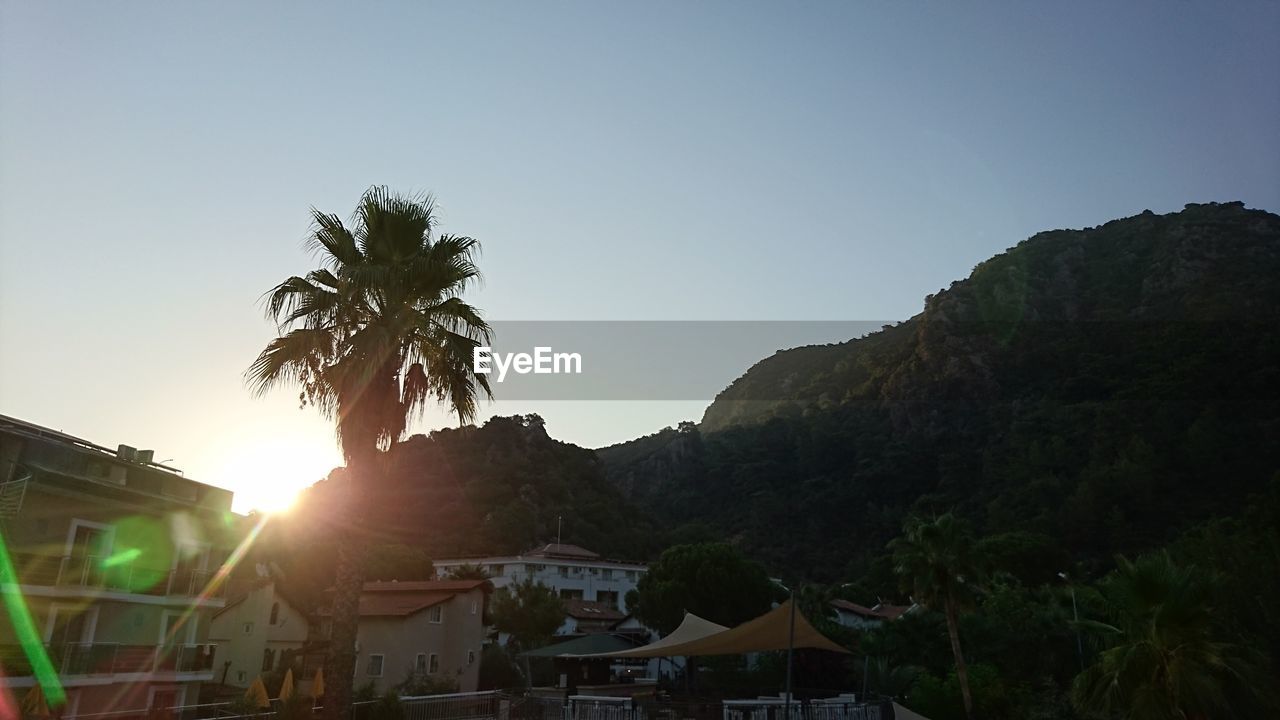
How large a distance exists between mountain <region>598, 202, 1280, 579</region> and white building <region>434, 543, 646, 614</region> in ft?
72.8

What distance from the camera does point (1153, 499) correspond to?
9000 centimetres

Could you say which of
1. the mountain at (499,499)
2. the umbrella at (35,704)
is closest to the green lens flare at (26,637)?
the umbrella at (35,704)

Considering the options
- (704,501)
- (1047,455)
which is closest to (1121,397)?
(1047,455)

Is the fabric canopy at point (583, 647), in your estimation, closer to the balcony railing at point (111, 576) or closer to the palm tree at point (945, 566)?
the balcony railing at point (111, 576)

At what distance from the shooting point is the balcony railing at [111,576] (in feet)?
68.0

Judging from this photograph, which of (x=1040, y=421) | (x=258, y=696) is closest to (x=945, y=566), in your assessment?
(x=258, y=696)

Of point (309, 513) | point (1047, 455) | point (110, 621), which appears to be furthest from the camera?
point (1047, 455)

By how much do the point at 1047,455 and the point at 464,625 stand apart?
297 ft

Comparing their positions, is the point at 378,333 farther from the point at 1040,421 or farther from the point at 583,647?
the point at 1040,421

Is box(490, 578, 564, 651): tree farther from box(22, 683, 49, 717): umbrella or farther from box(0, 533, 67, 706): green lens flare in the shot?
box(22, 683, 49, 717): umbrella

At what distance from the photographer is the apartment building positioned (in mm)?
20297

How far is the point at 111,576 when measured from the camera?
22625 mm

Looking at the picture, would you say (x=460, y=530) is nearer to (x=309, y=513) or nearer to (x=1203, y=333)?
(x=309, y=513)

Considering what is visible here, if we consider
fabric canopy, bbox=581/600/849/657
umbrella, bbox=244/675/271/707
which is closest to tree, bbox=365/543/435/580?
umbrella, bbox=244/675/271/707
